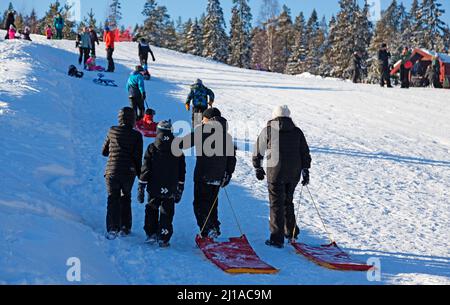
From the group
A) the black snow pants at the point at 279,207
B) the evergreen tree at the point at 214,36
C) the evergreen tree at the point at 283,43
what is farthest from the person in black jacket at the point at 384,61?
the evergreen tree at the point at 283,43

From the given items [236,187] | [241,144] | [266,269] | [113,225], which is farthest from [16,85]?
[266,269]

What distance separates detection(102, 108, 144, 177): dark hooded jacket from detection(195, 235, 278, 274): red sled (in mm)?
1323

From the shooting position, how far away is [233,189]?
921 cm

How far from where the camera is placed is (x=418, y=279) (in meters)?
5.54

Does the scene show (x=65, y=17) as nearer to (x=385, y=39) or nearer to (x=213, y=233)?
(x=385, y=39)

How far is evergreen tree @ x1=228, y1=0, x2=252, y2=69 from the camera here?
66125mm

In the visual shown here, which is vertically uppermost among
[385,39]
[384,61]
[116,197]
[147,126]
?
[385,39]

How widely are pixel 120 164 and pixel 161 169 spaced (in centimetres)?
55

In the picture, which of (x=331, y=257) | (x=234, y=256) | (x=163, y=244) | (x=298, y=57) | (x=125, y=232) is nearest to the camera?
(x=234, y=256)

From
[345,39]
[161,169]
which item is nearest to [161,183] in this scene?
[161,169]

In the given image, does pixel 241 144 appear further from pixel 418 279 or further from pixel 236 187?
pixel 418 279

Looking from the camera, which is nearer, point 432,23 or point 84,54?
point 84,54

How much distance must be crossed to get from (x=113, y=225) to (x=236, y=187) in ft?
11.0

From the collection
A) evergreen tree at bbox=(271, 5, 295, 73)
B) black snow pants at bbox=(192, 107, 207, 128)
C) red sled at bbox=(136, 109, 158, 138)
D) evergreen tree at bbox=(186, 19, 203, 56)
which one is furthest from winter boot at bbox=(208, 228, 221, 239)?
evergreen tree at bbox=(271, 5, 295, 73)
